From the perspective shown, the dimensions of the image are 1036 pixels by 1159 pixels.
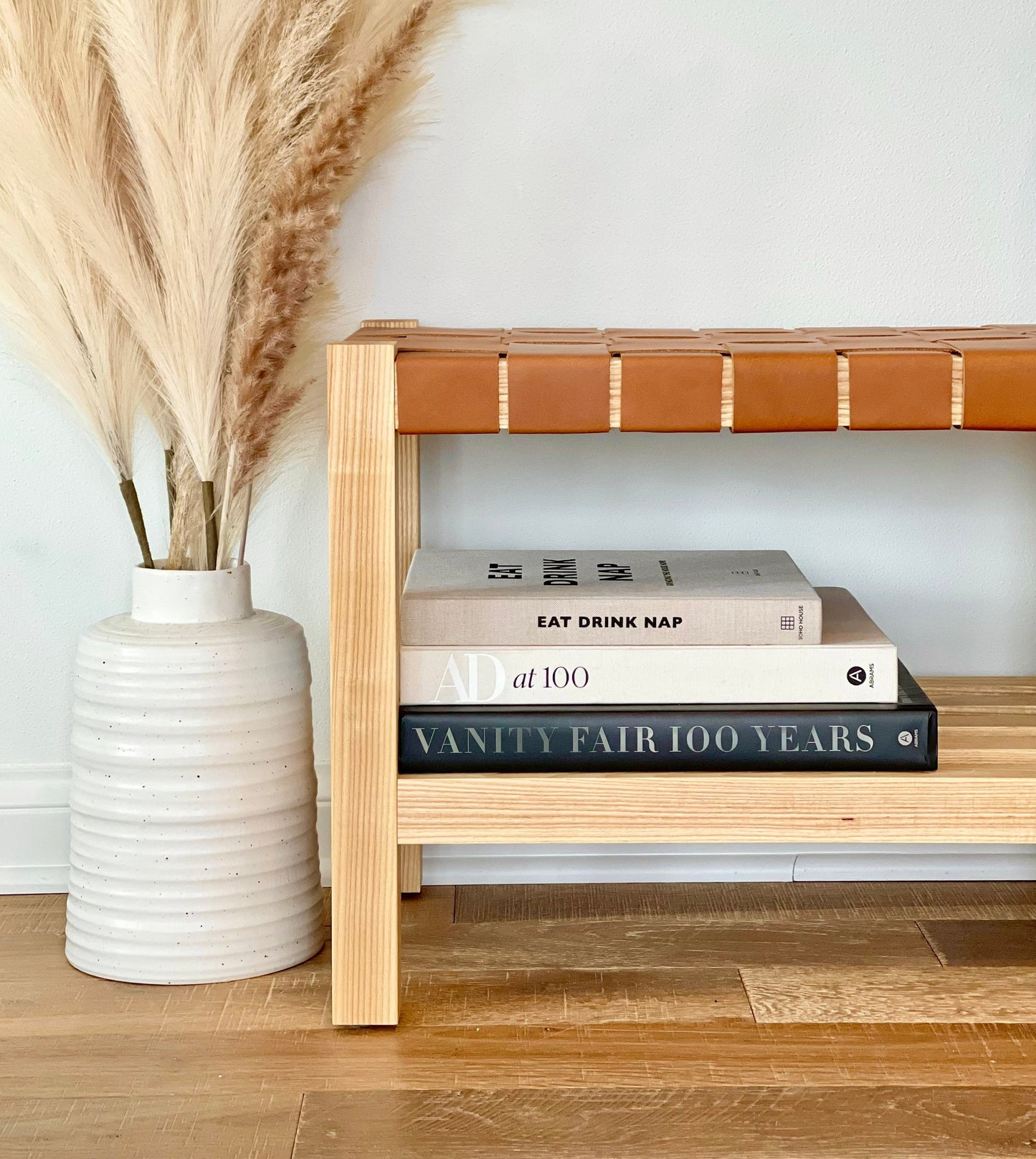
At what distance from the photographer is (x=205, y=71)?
1083 millimetres

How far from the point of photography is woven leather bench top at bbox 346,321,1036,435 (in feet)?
2.92

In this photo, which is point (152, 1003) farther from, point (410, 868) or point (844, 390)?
point (844, 390)

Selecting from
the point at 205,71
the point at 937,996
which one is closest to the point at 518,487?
the point at 205,71

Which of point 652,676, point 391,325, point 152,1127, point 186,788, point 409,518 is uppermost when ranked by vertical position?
point 391,325

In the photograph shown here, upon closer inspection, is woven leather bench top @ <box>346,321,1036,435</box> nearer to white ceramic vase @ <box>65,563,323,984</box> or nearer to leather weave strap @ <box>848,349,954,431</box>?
leather weave strap @ <box>848,349,954,431</box>

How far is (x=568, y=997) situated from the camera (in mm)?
1060

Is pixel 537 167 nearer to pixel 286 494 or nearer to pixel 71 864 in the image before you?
pixel 286 494

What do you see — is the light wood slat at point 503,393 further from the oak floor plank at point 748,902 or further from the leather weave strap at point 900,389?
the oak floor plank at point 748,902

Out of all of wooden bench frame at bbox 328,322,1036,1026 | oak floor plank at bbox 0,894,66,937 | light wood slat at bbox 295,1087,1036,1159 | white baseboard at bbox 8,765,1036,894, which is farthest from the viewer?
white baseboard at bbox 8,765,1036,894

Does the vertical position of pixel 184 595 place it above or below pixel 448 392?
below

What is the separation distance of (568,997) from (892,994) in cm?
28

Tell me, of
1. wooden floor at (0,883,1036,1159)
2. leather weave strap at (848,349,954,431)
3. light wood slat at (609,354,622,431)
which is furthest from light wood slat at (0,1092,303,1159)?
leather weave strap at (848,349,954,431)

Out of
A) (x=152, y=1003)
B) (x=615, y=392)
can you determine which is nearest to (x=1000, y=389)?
(x=615, y=392)

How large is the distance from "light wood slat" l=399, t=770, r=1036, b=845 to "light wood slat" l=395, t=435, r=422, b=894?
328 mm
